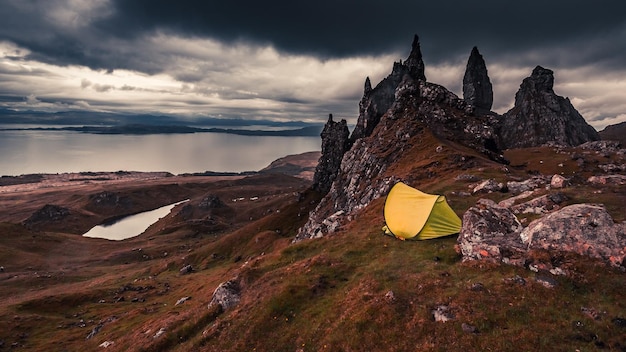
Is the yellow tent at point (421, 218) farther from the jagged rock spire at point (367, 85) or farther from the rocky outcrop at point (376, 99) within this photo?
the jagged rock spire at point (367, 85)

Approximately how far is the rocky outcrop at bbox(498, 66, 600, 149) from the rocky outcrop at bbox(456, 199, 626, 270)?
173087 millimetres

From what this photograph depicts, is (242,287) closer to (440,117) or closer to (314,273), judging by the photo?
(314,273)

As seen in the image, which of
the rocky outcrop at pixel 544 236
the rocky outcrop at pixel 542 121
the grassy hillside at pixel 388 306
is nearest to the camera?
the grassy hillside at pixel 388 306

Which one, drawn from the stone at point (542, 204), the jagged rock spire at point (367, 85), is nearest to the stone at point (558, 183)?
the stone at point (542, 204)

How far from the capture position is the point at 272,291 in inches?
1416

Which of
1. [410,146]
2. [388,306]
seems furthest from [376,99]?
[388,306]

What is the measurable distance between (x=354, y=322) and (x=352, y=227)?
2887 cm

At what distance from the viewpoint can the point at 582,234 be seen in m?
27.1

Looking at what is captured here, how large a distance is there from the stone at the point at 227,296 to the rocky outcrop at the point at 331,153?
130m

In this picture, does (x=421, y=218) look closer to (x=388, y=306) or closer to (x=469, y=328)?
(x=388, y=306)

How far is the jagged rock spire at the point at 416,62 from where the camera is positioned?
148 metres

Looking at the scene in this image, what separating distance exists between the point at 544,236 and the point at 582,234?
2461 millimetres

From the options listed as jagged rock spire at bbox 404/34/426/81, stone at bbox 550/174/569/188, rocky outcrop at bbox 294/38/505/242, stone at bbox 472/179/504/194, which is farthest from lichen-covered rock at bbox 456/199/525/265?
jagged rock spire at bbox 404/34/426/81

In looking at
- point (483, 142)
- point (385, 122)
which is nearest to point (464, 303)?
point (483, 142)
